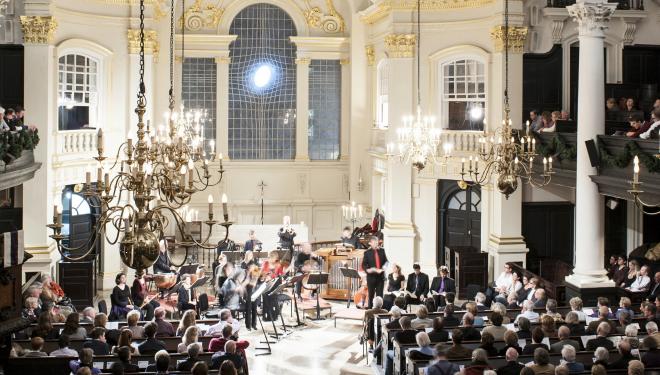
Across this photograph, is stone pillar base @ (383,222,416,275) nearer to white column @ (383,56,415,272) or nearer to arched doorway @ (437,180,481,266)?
white column @ (383,56,415,272)

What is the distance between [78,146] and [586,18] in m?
13.4

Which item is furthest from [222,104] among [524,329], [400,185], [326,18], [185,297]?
[524,329]

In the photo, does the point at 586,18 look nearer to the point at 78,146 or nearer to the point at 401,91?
the point at 401,91

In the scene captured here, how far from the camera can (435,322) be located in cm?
1522

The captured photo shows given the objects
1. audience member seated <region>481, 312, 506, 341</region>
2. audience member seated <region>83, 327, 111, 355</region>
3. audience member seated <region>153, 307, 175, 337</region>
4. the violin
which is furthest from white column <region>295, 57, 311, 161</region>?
audience member seated <region>83, 327, 111, 355</region>

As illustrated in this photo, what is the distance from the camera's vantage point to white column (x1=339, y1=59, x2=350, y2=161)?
33.9m

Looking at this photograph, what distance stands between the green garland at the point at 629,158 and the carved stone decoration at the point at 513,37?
19.7ft

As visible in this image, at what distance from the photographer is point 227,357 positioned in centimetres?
1354

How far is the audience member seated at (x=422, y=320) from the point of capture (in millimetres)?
16172

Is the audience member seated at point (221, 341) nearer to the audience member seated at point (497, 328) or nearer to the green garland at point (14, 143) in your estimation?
the audience member seated at point (497, 328)

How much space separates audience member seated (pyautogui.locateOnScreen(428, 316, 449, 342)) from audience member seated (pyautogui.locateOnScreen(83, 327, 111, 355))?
16.8 feet

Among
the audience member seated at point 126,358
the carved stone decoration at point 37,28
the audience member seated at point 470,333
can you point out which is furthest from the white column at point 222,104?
the audience member seated at point 126,358

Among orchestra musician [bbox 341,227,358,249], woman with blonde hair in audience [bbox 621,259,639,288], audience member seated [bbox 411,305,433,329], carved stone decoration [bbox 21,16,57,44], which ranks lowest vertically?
audience member seated [bbox 411,305,433,329]

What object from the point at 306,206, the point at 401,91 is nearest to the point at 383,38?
the point at 401,91
